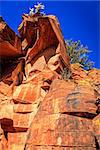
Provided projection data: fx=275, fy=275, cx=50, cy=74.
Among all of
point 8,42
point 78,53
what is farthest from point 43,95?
point 78,53

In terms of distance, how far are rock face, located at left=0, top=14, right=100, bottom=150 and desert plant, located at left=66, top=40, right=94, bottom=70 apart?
8.79 meters

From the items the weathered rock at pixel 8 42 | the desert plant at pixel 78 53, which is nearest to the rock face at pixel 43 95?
the weathered rock at pixel 8 42

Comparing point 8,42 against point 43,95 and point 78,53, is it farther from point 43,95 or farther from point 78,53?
point 78,53

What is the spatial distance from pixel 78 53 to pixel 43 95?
1693 centimetres

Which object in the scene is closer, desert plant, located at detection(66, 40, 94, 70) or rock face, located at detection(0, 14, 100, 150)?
rock face, located at detection(0, 14, 100, 150)

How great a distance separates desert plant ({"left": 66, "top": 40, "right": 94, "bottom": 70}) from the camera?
103 ft

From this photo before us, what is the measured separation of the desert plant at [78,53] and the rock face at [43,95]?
879 cm

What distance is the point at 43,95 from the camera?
1599cm

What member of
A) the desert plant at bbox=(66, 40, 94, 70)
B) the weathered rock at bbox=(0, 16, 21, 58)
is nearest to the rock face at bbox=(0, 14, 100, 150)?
the weathered rock at bbox=(0, 16, 21, 58)

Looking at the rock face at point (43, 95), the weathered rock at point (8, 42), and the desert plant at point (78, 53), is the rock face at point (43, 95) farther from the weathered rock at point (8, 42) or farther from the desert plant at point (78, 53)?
the desert plant at point (78, 53)

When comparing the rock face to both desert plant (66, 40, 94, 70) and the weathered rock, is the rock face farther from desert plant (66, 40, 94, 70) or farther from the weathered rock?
desert plant (66, 40, 94, 70)

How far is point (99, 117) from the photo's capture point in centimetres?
1255

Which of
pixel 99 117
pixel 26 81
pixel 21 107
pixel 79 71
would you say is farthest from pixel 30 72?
pixel 99 117

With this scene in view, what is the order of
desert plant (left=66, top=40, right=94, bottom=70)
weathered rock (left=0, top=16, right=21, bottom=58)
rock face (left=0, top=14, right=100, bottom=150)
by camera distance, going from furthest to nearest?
desert plant (left=66, top=40, right=94, bottom=70)
weathered rock (left=0, top=16, right=21, bottom=58)
rock face (left=0, top=14, right=100, bottom=150)
